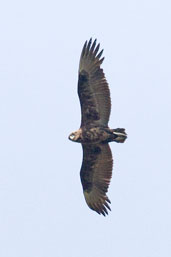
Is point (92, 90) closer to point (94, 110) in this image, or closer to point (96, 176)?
point (94, 110)

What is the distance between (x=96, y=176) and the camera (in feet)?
129

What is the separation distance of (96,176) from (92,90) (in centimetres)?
289

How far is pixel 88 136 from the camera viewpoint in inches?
1511

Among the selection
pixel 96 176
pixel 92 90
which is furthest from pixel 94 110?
pixel 96 176

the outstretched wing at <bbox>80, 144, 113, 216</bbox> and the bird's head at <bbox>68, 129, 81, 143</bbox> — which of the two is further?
the outstretched wing at <bbox>80, 144, 113, 216</bbox>

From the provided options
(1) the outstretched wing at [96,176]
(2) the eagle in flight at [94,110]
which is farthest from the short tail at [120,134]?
(1) the outstretched wing at [96,176]

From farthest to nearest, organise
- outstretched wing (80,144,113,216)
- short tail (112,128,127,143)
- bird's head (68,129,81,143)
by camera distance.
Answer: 1. outstretched wing (80,144,113,216)
2. bird's head (68,129,81,143)
3. short tail (112,128,127,143)

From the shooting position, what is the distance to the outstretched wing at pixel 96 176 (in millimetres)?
39094

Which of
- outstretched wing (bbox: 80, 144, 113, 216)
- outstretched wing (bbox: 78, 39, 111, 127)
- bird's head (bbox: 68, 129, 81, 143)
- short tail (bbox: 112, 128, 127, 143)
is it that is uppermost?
outstretched wing (bbox: 78, 39, 111, 127)

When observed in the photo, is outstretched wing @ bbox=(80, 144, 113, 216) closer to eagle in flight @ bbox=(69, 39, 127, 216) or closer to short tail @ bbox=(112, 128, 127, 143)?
eagle in flight @ bbox=(69, 39, 127, 216)

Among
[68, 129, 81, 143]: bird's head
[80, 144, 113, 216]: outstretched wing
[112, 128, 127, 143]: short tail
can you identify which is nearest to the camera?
[112, 128, 127, 143]: short tail

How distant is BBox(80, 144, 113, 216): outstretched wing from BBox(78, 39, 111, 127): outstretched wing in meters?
1.08

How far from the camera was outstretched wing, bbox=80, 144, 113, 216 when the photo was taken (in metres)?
39.1

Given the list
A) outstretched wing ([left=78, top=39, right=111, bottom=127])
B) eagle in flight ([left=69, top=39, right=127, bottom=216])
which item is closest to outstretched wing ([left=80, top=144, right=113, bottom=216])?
eagle in flight ([left=69, top=39, right=127, bottom=216])
